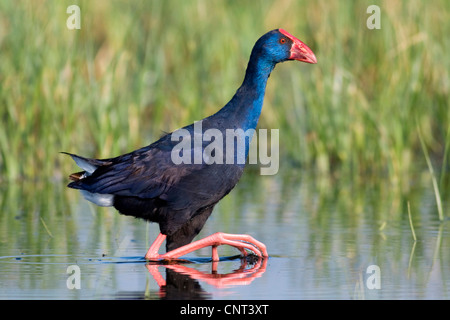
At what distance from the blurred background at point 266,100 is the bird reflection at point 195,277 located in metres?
1.78

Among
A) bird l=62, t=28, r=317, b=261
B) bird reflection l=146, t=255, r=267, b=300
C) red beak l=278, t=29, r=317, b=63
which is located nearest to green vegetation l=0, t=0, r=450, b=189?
red beak l=278, t=29, r=317, b=63

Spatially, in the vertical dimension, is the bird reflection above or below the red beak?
below

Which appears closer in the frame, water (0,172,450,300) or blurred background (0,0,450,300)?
water (0,172,450,300)

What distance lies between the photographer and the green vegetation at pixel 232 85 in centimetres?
864

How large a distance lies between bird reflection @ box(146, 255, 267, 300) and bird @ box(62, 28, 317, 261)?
0.13 metres

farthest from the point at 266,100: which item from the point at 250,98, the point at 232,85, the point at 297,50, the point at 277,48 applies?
the point at 250,98

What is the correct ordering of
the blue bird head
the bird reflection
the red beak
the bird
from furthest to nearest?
the red beak < the blue bird head < the bird < the bird reflection

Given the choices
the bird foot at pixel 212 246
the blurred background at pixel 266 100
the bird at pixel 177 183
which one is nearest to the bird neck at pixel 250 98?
the bird at pixel 177 183

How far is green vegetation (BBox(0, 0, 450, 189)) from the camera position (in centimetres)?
864

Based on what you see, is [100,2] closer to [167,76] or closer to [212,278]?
[167,76]

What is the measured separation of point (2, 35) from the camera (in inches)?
349

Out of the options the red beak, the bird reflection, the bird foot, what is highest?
the red beak

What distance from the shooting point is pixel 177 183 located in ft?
18.8

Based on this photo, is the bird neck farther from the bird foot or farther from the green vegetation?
the green vegetation
